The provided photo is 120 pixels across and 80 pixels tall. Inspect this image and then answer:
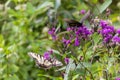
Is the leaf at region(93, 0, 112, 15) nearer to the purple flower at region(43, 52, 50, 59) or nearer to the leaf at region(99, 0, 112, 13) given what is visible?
the leaf at region(99, 0, 112, 13)

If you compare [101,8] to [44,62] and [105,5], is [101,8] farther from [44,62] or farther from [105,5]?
[44,62]

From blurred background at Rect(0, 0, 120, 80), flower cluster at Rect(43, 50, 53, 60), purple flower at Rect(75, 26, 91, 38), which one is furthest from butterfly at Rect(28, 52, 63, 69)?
blurred background at Rect(0, 0, 120, 80)

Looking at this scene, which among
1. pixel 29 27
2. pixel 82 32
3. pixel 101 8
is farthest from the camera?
pixel 29 27

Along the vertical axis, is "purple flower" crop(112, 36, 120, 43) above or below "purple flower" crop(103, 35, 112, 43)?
below

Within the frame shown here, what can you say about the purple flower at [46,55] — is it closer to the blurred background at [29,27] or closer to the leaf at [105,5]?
the leaf at [105,5]

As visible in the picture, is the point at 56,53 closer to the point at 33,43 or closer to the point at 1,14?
the point at 33,43

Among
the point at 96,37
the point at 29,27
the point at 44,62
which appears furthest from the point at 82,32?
the point at 29,27

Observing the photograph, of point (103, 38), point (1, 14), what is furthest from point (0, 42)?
point (103, 38)

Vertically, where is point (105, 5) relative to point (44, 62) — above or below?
above

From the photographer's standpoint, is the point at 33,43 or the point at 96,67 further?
the point at 33,43

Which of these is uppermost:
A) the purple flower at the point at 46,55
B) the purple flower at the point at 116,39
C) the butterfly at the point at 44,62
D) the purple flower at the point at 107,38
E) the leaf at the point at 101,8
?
the leaf at the point at 101,8

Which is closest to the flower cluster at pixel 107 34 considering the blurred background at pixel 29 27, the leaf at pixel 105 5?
the leaf at pixel 105 5
